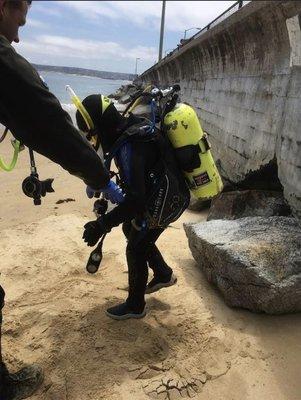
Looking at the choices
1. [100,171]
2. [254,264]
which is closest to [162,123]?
[100,171]

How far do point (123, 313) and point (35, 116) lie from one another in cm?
207

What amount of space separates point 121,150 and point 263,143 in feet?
9.70

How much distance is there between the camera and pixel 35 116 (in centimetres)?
182

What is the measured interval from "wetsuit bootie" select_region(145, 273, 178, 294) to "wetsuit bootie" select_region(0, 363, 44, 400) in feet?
4.40

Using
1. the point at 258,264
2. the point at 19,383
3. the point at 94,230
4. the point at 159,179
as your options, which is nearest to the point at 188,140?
the point at 159,179

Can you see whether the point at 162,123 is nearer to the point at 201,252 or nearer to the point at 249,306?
the point at 201,252

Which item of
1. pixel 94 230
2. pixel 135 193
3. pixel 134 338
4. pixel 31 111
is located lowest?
pixel 134 338

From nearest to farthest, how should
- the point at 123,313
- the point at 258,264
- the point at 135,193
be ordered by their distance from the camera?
the point at 135,193, the point at 258,264, the point at 123,313

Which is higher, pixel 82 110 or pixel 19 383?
pixel 82 110

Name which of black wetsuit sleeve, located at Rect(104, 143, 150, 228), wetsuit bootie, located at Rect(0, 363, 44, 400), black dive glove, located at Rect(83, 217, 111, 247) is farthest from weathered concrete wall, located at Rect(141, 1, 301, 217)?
wetsuit bootie, located at Rect(0, 363, 44, 400)

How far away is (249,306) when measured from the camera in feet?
10.8

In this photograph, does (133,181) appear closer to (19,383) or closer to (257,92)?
(19,383)

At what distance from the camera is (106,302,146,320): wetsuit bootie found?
3342 millimetres

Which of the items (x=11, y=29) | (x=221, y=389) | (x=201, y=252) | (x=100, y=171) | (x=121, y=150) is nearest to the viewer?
(x=11, y=29)
